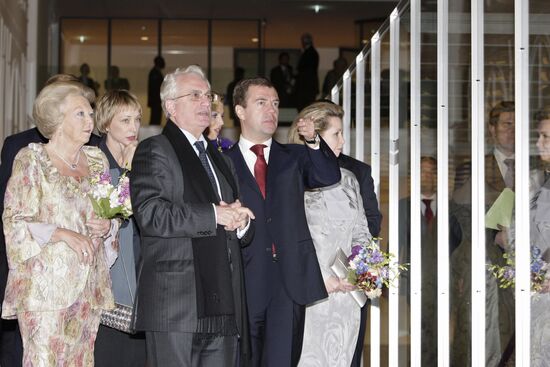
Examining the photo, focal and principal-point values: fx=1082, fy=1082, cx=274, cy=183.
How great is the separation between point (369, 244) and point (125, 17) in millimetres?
17164

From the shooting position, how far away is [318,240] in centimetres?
579

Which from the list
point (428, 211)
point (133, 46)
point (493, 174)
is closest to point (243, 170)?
point (428, 211)

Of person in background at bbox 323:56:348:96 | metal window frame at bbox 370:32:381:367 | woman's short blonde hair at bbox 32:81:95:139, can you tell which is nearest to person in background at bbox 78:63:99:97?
person in background at bbox 323:56:348:96

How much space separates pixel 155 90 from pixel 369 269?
15251mm

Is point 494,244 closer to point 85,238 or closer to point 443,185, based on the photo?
point 443,185

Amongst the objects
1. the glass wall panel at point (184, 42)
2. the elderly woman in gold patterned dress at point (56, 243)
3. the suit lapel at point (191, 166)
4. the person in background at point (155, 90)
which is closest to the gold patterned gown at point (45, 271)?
the elderly woman in gold patterned dress at point (56, 243)

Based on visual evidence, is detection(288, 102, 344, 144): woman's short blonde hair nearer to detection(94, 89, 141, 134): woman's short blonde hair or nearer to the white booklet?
the white booklet

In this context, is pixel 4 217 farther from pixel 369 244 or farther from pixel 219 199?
pixel 369 244

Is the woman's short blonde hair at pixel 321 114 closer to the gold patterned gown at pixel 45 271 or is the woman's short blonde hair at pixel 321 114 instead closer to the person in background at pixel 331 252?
the person in background at pixel 331 252

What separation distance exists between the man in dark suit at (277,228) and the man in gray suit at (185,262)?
0.70 meters

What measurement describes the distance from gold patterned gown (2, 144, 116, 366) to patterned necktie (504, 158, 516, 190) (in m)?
1.75

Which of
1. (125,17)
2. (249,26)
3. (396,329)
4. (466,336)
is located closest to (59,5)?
(125,17)

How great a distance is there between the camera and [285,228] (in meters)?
5.11

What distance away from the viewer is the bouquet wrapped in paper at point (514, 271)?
138 inches
